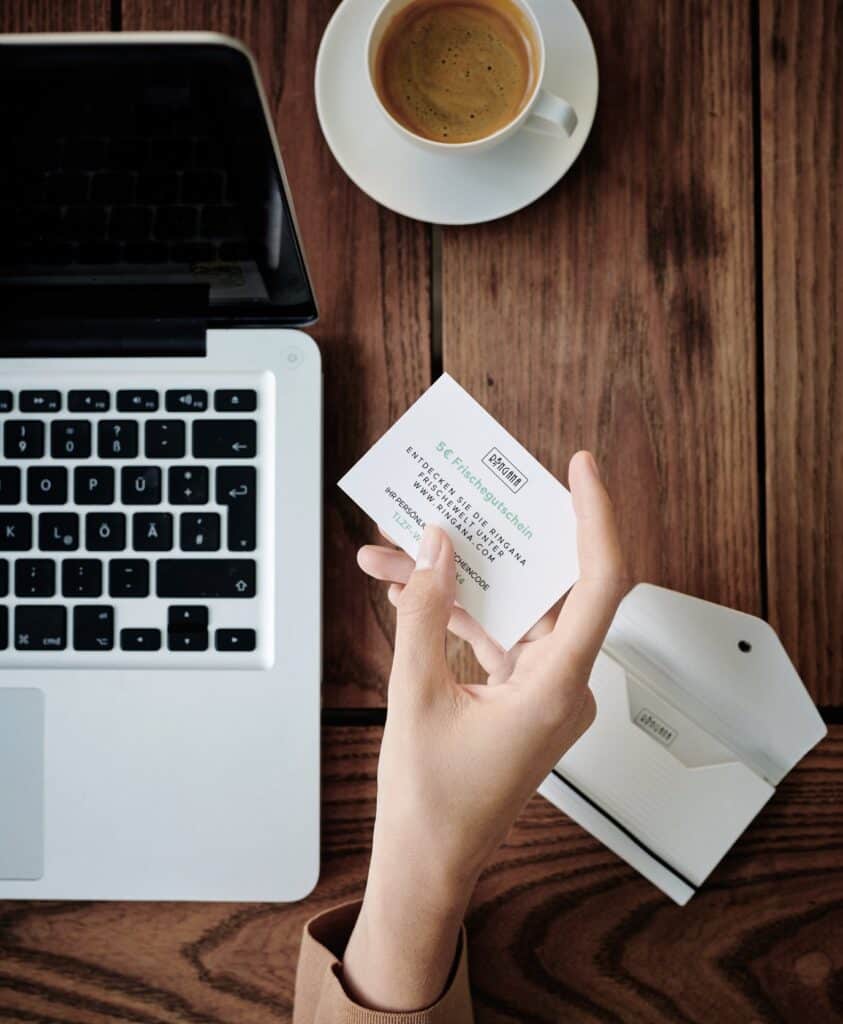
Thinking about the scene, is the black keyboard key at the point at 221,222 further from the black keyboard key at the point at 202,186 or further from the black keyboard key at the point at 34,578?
the black keyboard key at the point at 34,578

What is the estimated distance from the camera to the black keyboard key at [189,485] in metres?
0.63

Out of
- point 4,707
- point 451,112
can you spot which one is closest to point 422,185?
point 451,112

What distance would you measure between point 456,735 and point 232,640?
0.61ft

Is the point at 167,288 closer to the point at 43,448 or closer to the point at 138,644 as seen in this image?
the point at 43,448

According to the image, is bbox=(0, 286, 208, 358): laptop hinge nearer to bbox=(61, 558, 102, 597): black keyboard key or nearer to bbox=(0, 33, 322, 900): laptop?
bbox=(0, 33, 322, 900): laptop

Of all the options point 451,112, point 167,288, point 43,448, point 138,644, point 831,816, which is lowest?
point 831,816

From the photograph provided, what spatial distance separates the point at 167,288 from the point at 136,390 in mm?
75

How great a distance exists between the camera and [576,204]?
682mm

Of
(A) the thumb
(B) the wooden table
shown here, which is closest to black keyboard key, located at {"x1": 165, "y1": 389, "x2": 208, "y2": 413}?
(B) the wooden table

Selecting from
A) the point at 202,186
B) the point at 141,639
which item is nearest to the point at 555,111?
the point at 202,186

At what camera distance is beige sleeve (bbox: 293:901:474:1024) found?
0.58 metres

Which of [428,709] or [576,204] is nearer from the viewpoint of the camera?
[428,709]

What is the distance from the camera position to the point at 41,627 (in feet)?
2.06

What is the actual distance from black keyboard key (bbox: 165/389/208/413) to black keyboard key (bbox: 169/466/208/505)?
0.04 metres
